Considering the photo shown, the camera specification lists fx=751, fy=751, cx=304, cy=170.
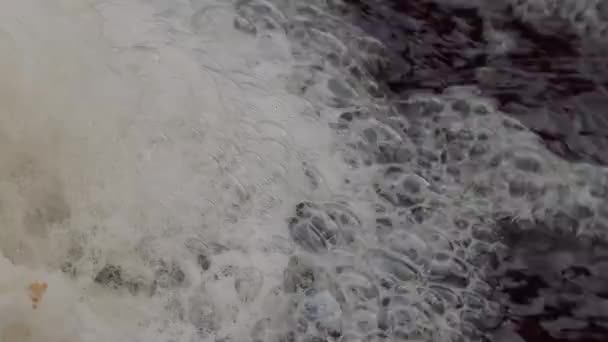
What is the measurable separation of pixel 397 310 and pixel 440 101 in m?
0.46

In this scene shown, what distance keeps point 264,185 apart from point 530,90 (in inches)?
23.1

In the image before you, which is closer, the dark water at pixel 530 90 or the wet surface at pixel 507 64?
the dark water at pixel 530 90

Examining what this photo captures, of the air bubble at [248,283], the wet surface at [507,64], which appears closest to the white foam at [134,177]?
the air bubble at [248,283]

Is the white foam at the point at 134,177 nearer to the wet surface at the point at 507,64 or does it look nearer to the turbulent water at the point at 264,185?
the turbulent water at the point at 264,185

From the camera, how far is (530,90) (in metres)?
1.52

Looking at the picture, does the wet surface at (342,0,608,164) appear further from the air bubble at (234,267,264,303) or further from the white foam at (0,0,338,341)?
the air bubble at (234,267,264,303)

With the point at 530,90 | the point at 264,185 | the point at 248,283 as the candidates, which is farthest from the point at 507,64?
the point at 248,283

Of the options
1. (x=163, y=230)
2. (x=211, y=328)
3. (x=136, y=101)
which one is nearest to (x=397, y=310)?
(x=211, y=328)

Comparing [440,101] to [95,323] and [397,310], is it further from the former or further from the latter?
[95,323]

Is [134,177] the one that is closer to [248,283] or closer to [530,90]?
[248,283]

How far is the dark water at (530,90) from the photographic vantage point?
50.6 inches

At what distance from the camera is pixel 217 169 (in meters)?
1.35

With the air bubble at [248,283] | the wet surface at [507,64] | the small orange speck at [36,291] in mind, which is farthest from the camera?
the wet surface at [507,64]

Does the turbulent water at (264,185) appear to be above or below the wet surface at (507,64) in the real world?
below
